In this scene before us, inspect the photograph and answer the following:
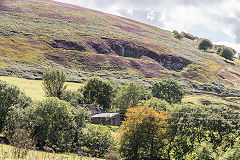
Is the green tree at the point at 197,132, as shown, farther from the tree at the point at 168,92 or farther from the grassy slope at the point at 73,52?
the grassy slope at the point at 73,52

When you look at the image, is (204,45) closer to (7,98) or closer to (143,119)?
(143,119)

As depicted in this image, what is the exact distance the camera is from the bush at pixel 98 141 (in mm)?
37469

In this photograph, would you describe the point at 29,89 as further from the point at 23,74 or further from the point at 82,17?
the point at 82,17

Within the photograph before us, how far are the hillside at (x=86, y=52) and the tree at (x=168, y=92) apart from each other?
17.2m

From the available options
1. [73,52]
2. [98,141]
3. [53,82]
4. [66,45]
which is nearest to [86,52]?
[73,52]

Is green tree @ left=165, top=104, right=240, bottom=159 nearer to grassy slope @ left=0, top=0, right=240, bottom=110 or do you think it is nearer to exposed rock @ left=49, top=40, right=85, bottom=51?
grassy slope @ left=0, top=0, right=240, bottom=110

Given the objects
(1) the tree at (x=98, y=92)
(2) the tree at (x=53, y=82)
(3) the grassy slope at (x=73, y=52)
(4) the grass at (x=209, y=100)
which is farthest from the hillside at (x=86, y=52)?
→ (2) the tree at (x=53, y=82)

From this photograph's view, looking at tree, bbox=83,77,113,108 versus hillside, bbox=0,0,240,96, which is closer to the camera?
tree, bbox=83,77,113,108

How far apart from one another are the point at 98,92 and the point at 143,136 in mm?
30773

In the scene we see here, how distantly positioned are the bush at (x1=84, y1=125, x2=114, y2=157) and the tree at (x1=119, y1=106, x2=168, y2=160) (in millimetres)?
2469

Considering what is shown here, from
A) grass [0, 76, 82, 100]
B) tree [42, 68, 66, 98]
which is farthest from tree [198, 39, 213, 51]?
tree [42, 68, 66, 98]

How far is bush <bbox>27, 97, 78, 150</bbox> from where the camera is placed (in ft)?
113

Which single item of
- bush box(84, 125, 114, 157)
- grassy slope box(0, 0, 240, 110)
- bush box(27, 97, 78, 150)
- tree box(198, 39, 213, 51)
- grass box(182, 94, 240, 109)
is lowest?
bush box(84, 125, 114, 157)

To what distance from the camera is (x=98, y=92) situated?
224 feet
